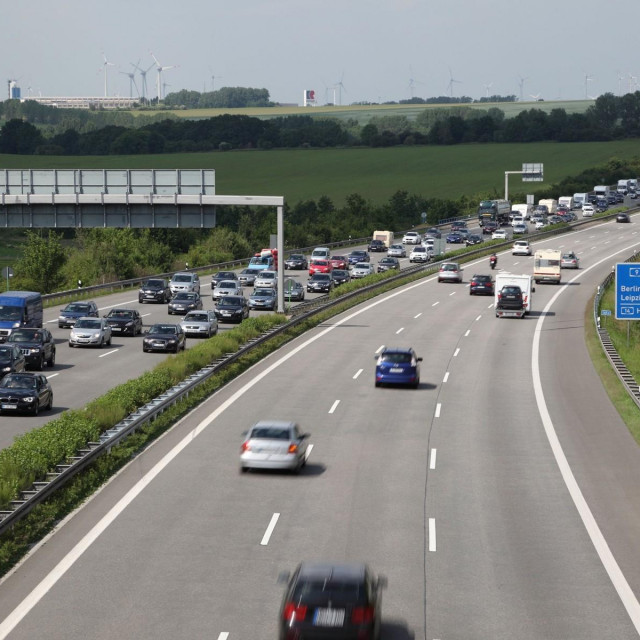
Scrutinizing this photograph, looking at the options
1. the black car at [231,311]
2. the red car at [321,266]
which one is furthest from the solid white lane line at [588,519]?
the red car at [321,266]

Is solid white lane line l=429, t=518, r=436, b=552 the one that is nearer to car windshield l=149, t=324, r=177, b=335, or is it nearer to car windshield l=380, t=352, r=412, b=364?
car windshield l=380, t=352, r=412, b=364

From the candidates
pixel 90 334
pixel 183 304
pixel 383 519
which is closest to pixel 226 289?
pixel 183 304

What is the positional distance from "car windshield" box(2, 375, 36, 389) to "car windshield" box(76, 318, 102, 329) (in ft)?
56.6

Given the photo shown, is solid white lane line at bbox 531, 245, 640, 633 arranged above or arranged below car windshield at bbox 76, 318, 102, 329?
below

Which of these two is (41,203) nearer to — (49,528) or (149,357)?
(149,357)

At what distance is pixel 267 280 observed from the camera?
3199 inches

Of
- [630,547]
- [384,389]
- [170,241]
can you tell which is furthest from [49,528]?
[170,241]

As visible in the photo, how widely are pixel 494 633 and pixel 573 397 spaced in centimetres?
2443

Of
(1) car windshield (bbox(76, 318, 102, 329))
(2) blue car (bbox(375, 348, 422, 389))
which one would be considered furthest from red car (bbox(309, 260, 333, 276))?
(2) blue car (bbox(375, 348, 422, 389))

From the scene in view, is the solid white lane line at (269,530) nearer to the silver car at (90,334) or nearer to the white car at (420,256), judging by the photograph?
the silver car at (90,334)

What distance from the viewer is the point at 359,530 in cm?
2341

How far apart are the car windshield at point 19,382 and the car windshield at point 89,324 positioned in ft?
56.6

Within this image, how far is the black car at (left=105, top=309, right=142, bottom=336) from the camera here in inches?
2290

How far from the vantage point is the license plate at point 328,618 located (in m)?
15.4
